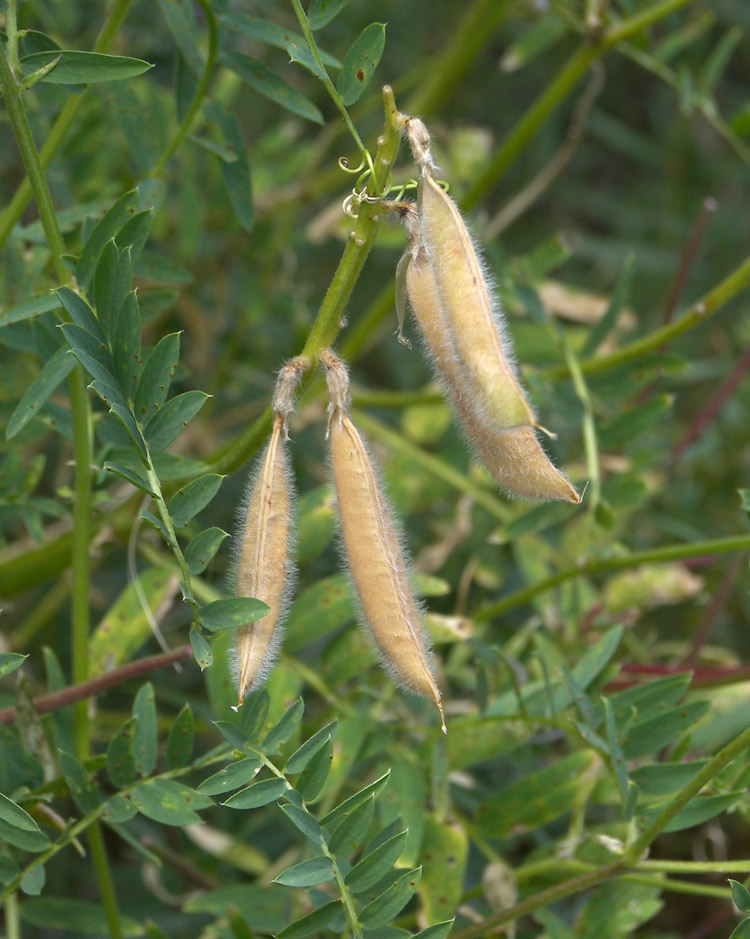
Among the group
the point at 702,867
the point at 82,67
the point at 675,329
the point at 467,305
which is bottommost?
the point at 702,867

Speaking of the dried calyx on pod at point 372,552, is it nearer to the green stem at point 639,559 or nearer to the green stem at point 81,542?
the green stem at point 81,542

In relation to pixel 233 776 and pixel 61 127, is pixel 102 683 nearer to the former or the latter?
pixel 233 776

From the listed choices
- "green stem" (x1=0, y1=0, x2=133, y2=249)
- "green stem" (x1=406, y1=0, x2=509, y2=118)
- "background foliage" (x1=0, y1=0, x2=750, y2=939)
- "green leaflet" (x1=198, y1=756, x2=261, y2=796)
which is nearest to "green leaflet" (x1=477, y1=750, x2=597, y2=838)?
"background foliage" (x1=0, y1=0, x2=750, y2=939)

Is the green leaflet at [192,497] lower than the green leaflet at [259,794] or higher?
higher

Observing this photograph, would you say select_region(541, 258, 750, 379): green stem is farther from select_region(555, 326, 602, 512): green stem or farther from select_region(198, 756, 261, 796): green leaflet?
select_region(198, 756, 261, 796): green leaflet

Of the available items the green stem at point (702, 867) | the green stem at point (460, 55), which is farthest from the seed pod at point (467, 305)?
the green stem at point (460, 55)

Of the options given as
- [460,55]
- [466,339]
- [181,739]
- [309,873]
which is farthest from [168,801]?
[460,55]

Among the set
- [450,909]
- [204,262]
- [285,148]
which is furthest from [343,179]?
[450,909]
